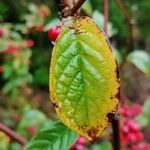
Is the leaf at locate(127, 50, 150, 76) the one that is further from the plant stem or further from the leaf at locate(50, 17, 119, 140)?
the leaf at locate(50, 17, 119, 140)

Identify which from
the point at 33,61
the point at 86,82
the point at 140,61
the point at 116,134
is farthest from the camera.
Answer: the point at 33,61

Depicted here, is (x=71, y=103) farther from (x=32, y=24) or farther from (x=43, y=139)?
(x=32, y=24)

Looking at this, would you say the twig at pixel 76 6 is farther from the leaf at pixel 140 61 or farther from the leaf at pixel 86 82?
the leaf at pixel 140 61

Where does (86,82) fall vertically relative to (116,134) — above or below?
above

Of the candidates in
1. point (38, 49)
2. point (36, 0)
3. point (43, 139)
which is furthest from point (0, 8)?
point (43, 139)

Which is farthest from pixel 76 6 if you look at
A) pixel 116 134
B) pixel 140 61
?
pixel 140 61

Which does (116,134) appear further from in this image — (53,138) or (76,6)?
(76,6)

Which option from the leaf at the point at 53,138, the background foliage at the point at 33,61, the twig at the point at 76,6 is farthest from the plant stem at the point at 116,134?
the background foliage at the point at 33,61
